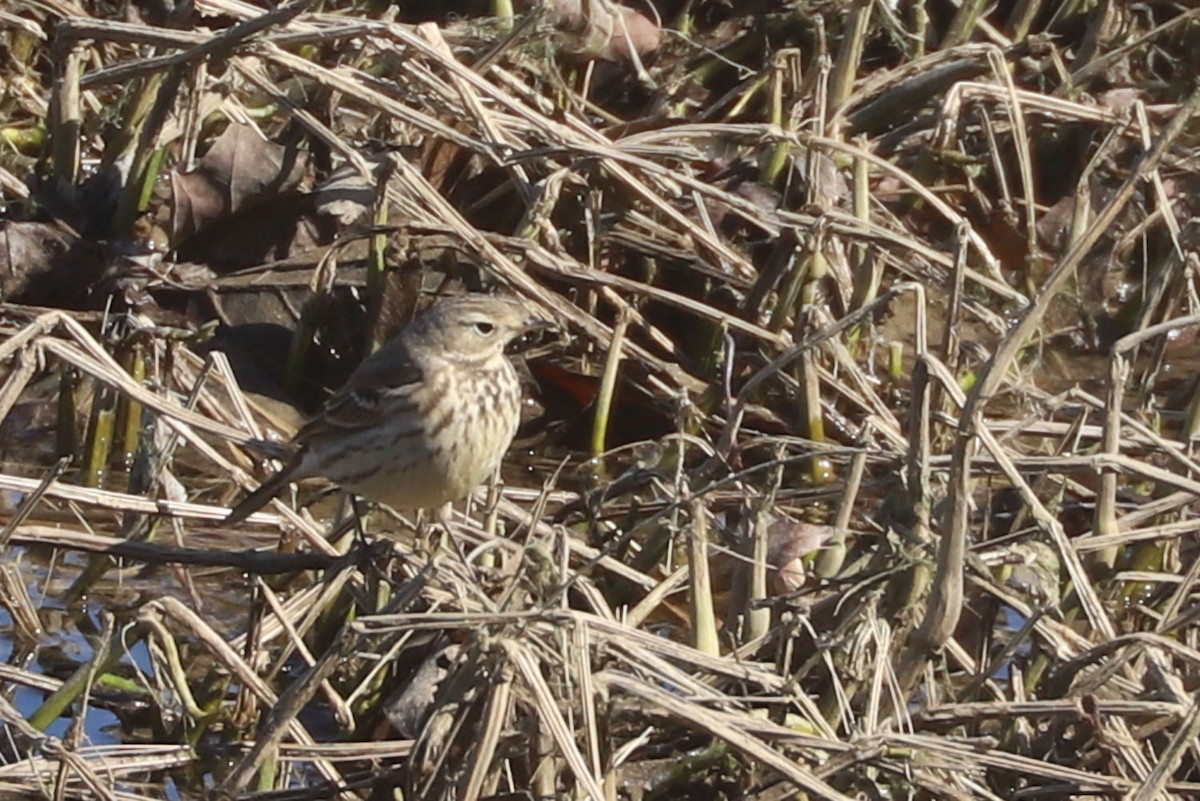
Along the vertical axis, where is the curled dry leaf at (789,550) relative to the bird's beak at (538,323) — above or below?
below

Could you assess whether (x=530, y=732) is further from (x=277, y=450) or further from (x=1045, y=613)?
(x=277, y=450)

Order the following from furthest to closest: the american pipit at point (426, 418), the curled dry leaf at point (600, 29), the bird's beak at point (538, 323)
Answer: the curled dry leaf at point (600, 29) → the bird's beak at point (538, 323) → the american pipit at point (426, 418)

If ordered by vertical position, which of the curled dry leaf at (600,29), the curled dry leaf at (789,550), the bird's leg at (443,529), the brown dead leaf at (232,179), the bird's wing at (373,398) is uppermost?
the curled dry leaf at (600,29)

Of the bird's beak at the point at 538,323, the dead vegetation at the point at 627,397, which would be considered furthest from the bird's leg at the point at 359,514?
the bird's beak at the point at 538,323

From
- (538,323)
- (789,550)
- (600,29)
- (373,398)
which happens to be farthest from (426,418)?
(600,29)

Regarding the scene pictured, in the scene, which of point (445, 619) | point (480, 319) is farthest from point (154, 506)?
point (445, 619)

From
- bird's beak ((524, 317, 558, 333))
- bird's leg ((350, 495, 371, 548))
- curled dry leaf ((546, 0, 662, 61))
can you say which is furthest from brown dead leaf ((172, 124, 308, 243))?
bird's beak ((524, 317, 558, 333))

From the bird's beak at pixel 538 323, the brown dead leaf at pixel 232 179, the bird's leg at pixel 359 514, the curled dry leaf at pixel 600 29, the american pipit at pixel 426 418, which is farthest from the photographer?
the curled dry leaf at pixel 600 29

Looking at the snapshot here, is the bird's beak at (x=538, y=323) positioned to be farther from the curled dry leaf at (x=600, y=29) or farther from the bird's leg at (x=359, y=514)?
the curled dry leaf at (x=600, y=29)
